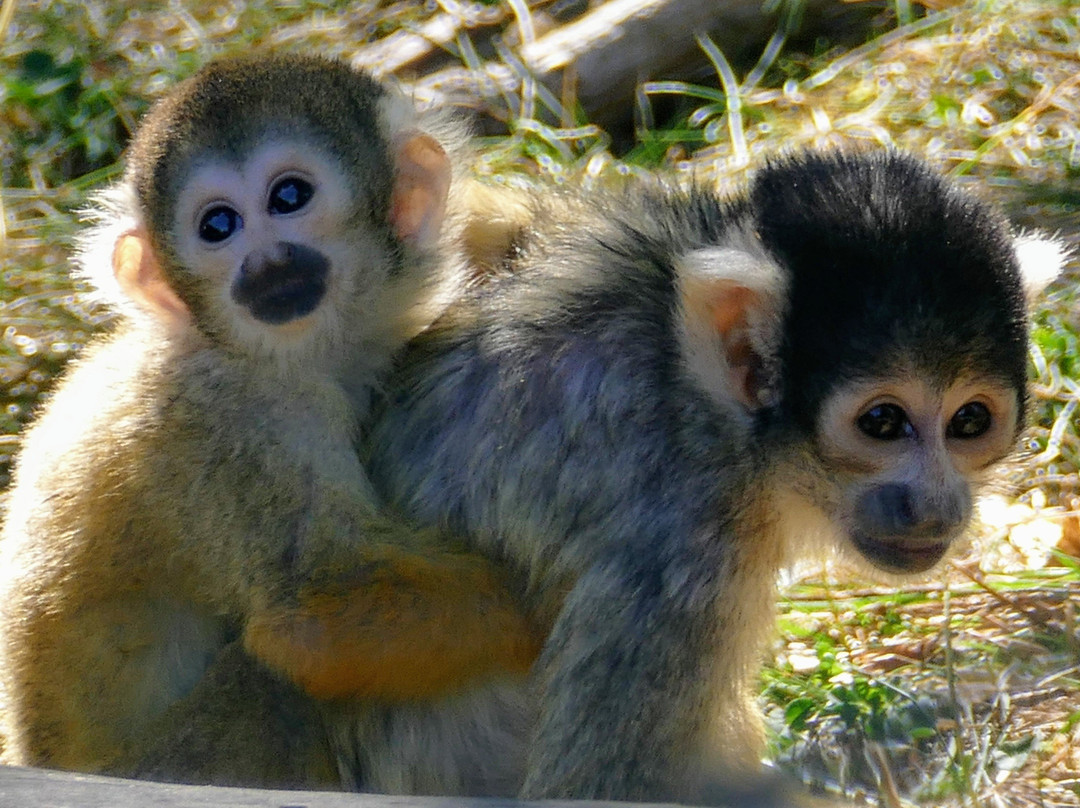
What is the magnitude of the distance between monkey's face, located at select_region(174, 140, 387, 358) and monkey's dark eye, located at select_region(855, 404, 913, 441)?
1305 mm

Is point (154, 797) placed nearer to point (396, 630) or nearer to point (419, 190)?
point (396, 630)

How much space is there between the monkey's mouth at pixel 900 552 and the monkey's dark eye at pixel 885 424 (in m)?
0.23

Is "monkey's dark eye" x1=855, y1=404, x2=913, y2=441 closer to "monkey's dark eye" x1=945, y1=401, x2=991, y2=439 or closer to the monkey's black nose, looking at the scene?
"monkey's dark eye" x1=945, y1=401, x2=991, y2=439

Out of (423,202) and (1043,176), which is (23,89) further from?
(1043,176)

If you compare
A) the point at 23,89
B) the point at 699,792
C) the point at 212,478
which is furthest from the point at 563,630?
the point at 23,89

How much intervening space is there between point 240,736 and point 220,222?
124 centimetres

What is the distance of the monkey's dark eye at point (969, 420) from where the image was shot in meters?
2.90

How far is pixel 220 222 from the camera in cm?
348

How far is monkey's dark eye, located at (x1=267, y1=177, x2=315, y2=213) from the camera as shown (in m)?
3.48

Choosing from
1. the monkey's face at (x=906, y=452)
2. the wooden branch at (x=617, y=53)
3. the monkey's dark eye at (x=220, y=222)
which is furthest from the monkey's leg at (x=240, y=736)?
the wooden branch at (x=617, y=53)

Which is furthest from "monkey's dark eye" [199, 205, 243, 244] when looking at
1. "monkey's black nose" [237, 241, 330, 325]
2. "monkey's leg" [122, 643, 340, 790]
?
"monkey's leg" [122, 643, 340, 790]

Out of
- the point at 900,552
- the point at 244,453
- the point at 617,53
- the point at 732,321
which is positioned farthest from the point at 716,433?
the point at 617,53

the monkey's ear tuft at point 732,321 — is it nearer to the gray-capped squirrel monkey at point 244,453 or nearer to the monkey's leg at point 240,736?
the gray-capped squirrel monkey at point 244,453

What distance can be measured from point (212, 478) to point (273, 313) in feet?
1.38
